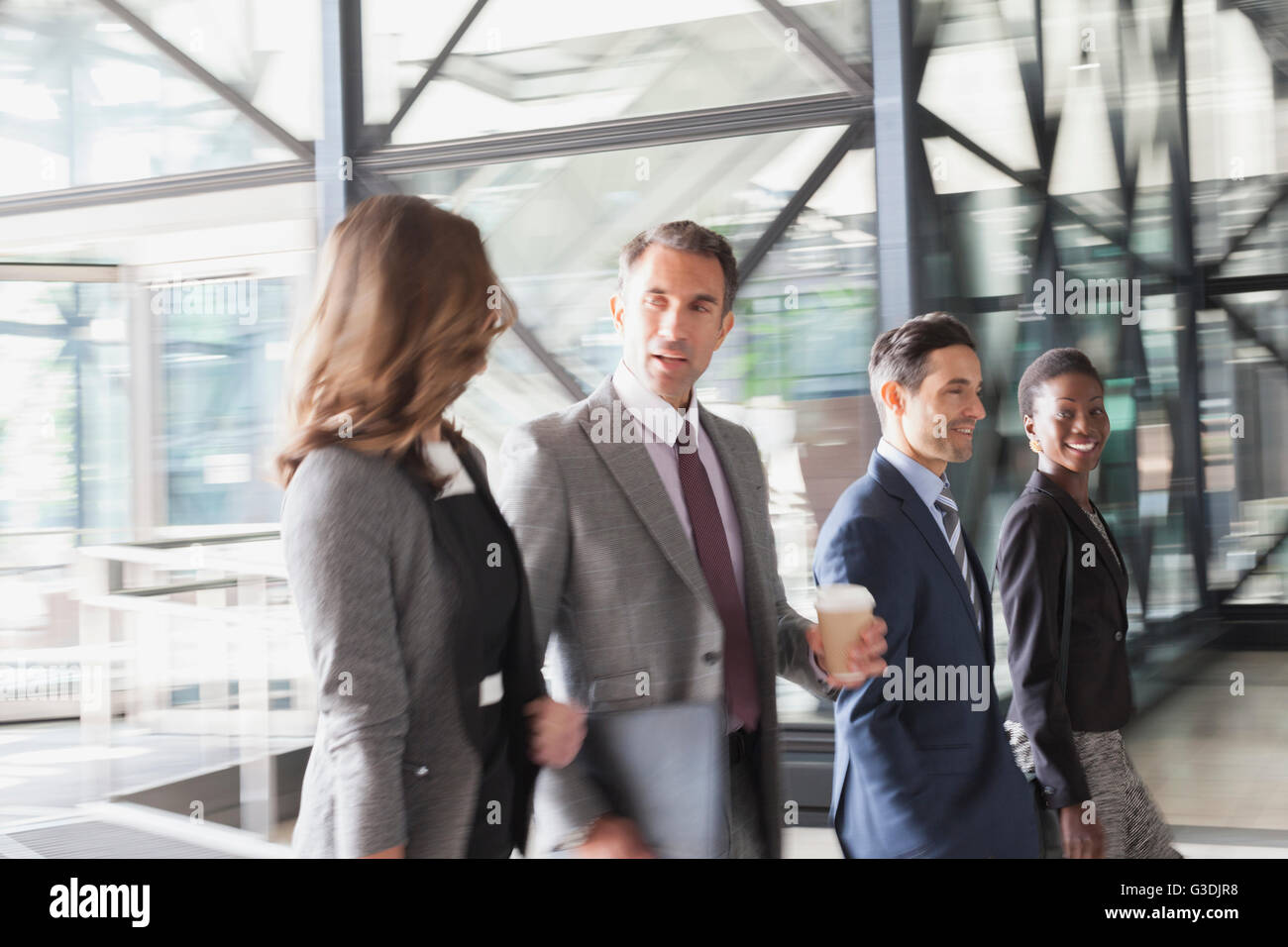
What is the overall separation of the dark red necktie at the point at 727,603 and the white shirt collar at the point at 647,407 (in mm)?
70

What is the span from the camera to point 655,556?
149 centimetres

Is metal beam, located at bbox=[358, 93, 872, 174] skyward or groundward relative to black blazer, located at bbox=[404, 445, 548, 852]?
skyward

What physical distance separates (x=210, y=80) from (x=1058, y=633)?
3.54m

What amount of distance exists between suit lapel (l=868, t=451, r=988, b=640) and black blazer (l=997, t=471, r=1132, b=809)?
152 mm

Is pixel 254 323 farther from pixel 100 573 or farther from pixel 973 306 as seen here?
pixel 973 306

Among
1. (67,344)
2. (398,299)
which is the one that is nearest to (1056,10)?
(398,299)

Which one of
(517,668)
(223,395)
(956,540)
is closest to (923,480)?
(956,540)

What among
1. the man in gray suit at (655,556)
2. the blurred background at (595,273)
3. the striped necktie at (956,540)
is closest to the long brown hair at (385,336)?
the man in gray suit at (655,556)

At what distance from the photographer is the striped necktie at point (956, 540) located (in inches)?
68.1

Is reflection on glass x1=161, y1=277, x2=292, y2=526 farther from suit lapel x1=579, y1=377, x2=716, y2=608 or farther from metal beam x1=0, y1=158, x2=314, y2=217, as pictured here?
suit lapel x1=579, y1=377, x2=716, y2=608

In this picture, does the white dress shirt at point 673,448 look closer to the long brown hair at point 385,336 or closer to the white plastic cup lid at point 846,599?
the white plastic cup lid at point 846,599

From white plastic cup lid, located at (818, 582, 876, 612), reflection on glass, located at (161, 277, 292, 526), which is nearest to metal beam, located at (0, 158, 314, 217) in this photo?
reflection on glass, located at (161, 277, 292, 526)

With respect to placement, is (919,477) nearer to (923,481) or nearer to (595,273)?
(923,481)

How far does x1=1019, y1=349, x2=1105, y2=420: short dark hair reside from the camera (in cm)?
197
